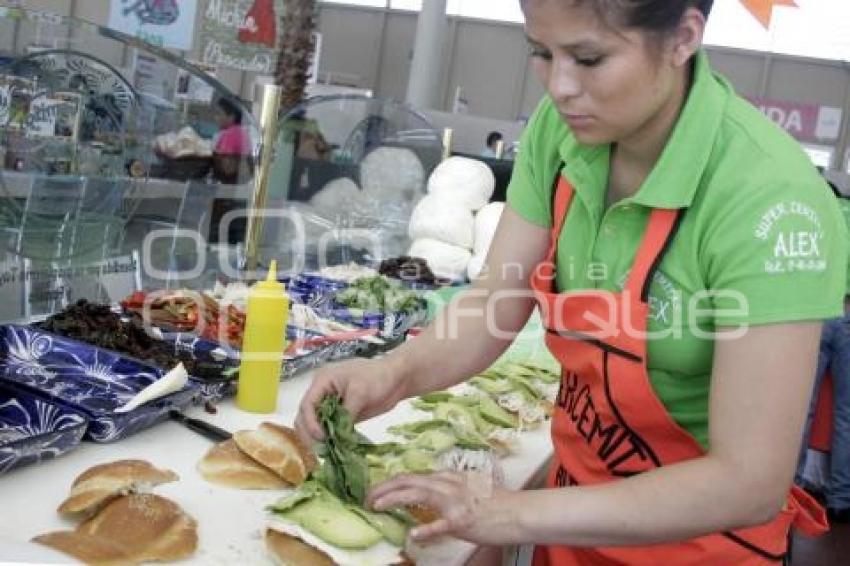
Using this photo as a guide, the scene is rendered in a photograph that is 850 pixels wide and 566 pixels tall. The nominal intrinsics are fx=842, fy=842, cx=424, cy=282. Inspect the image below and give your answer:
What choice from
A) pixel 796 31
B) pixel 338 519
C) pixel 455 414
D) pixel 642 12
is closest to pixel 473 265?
pixel 455 414

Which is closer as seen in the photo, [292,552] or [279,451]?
[292,552]

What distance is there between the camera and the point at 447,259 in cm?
320

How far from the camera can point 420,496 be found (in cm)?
100

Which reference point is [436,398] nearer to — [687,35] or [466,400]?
[466,400]

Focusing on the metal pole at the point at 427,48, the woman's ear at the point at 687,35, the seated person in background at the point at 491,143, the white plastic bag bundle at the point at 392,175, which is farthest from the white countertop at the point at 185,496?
the metal pole at the point at 427,48

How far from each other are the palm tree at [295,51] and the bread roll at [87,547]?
4563 millimetres

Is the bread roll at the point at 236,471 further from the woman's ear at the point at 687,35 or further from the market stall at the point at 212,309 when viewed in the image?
the woman's ear at the point at 687,35

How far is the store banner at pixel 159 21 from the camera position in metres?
4.84

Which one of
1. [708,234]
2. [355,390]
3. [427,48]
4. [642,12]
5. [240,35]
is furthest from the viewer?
[427,48]

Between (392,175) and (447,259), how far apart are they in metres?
0.54

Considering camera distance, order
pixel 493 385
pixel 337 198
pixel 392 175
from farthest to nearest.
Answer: pixel 392 175 < pixel 337 198 < pixel 493 385

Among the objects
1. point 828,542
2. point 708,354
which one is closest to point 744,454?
point 708,354

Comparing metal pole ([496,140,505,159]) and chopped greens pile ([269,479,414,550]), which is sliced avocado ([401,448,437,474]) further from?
metal pole ([496,140,505,159])

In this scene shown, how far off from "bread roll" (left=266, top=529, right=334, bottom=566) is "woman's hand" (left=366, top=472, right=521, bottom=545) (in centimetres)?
13
